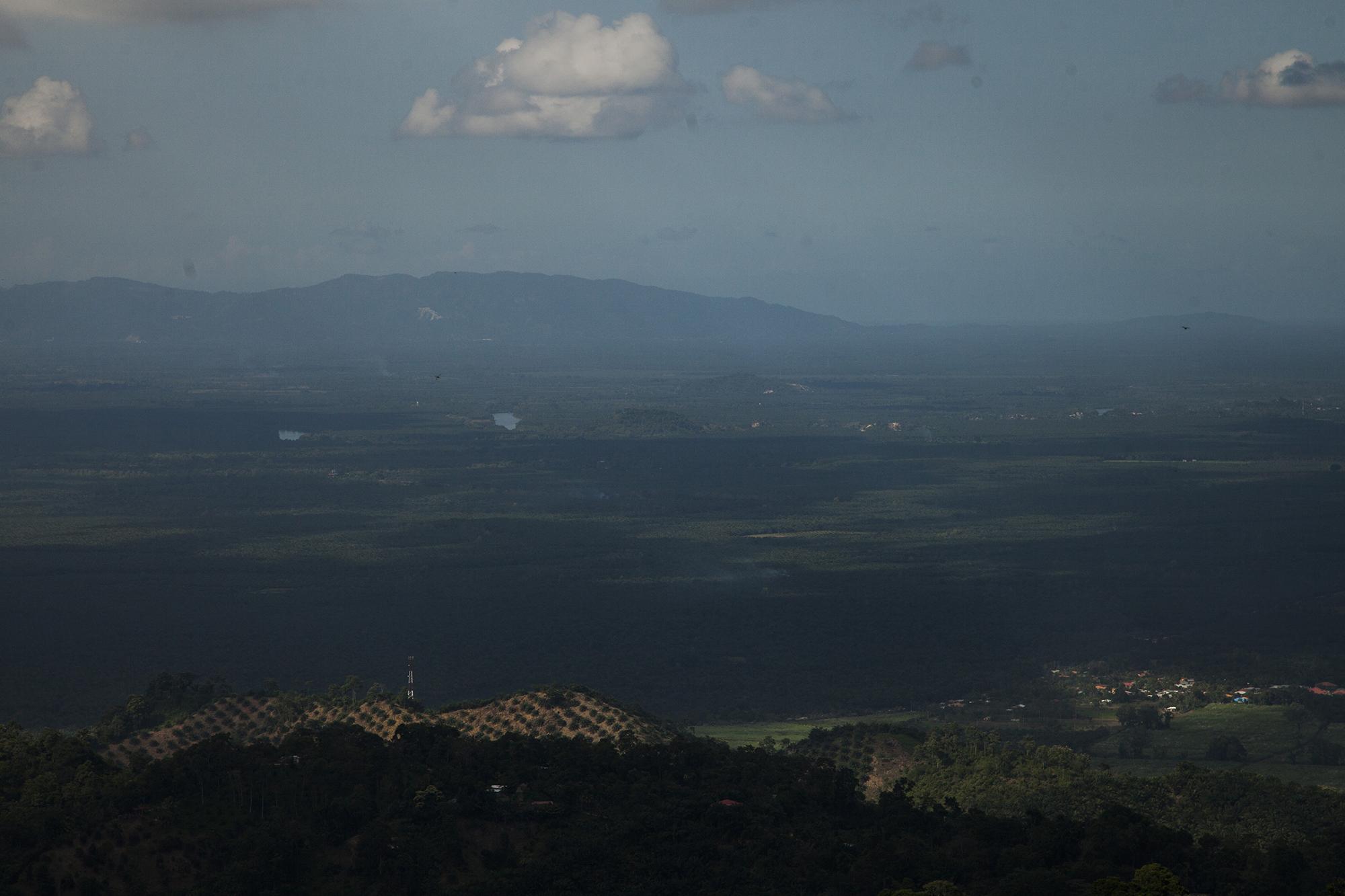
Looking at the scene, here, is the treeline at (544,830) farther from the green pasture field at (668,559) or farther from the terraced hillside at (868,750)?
the green pasture field at (668,559)

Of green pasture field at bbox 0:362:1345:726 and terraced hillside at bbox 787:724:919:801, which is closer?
terraced hillside at bbox 787:724:919:801

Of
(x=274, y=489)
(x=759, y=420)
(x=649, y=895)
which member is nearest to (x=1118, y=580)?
(x=649, y=895)

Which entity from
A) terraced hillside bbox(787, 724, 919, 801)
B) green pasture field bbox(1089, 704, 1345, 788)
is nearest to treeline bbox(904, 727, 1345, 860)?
terraced hillside bbox(787, 724, 919, 801)

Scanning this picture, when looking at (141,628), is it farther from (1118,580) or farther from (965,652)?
(1118,580)

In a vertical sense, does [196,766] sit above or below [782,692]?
above

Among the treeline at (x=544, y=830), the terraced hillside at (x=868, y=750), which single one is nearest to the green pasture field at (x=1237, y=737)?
the terraced hillside at (x=868, y=750)

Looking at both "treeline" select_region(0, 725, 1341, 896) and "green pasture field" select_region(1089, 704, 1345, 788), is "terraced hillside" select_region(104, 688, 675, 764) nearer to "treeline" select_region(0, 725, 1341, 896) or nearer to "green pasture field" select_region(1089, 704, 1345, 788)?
"treeline" select_region(0, 725, 1341, 896)

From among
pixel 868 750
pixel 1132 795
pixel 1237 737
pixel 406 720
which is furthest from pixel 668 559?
pixel 1132 795
